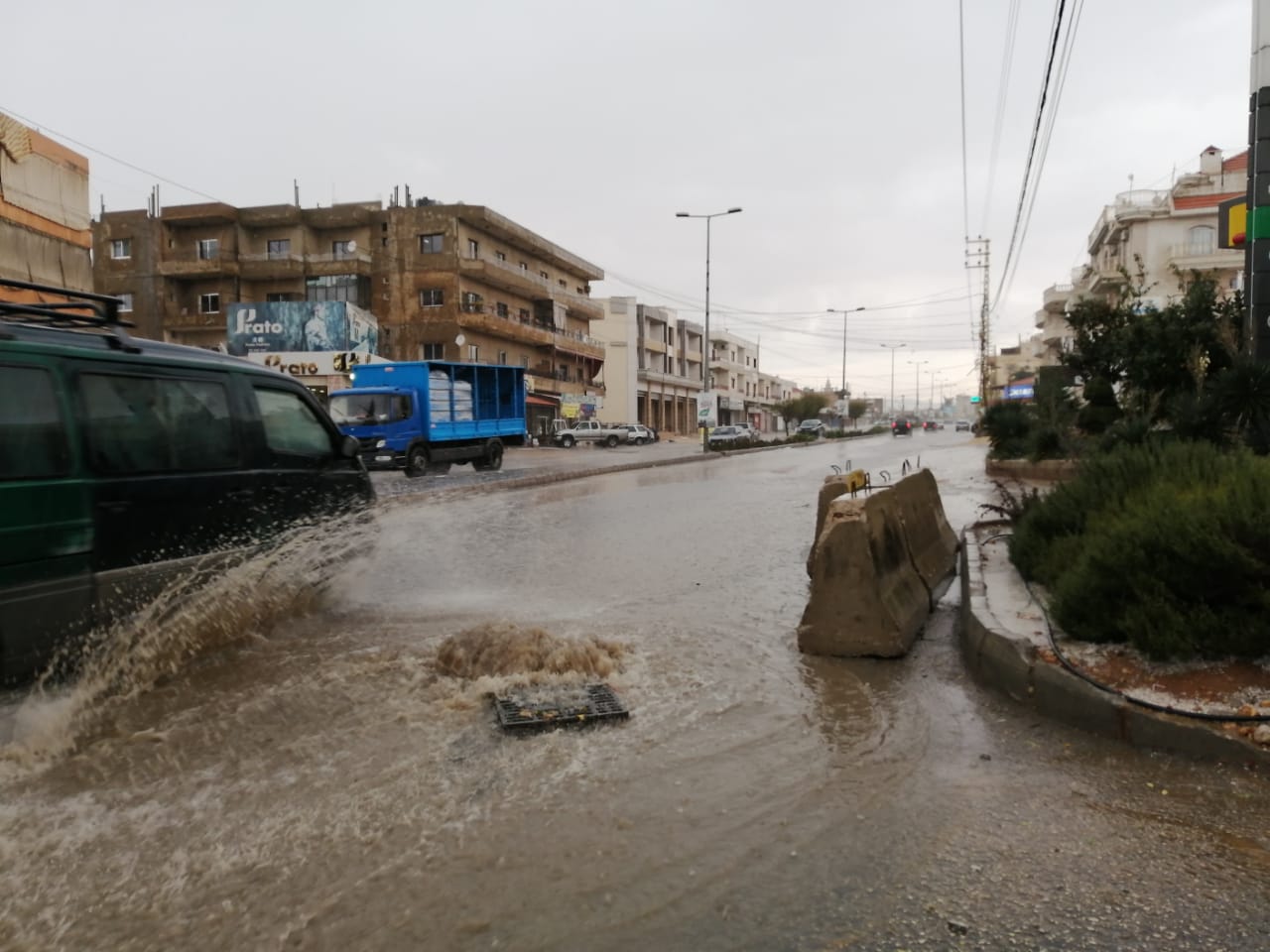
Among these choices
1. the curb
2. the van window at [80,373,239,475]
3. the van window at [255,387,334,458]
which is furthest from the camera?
the van window at [255,387,334,458]

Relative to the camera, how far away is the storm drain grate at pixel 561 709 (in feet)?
14.2

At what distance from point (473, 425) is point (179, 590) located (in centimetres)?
1994

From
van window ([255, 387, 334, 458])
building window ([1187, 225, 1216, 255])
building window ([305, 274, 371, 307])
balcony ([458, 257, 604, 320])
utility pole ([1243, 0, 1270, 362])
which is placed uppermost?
building window ([1187, 225, 1216, 255])

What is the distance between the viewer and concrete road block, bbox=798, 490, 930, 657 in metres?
5.70

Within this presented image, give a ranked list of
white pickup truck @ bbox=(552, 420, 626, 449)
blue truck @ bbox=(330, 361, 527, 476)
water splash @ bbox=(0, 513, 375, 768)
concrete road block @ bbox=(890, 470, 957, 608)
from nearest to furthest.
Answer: water splash @ bbox=(0, 513, 375, 768) → concrete road block @ bbox=(890, 470, 957, 608) → blue truck @ bbox=(330, 361, 527, 476) → white pickup truck @ bbox=(552, 420, 626, 449)

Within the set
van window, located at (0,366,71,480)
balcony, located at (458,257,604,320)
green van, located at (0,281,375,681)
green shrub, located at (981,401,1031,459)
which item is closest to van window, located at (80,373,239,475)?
green van, located at (0,281,375,681)

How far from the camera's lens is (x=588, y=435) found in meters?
55.2

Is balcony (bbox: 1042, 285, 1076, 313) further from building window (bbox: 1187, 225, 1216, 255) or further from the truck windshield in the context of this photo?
the truck windshield

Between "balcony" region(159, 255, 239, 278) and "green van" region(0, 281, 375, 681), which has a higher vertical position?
"balcony" region(159, 255, 239, 278)

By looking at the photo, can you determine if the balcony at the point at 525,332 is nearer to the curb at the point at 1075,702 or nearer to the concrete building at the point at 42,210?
the concrete building at the point at 42,210

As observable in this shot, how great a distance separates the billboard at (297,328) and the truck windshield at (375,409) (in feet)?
60.6

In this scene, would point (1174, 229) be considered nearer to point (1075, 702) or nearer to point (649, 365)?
point (649, 365)

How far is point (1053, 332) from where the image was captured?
80562 mm

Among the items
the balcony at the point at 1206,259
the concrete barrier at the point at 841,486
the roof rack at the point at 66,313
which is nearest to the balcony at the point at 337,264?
the balcony at the point at 1206,259
